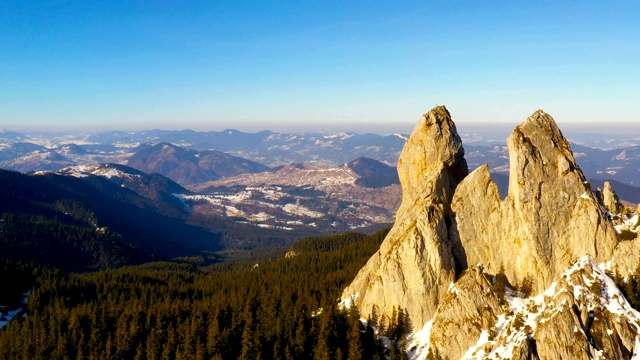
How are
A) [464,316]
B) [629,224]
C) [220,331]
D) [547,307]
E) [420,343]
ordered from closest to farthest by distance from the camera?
[547,307] → [464,316] → [629,224] → [420,343] → [220,331]

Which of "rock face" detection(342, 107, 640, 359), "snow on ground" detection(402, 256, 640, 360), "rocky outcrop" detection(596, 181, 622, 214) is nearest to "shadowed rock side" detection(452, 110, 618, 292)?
"rock face" detection(342, 107, 640, 359)

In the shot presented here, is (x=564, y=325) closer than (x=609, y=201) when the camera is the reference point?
Yes

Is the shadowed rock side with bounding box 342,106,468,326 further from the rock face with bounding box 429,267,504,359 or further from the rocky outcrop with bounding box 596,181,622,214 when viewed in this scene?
the rocky outcrop with bounding box 596,181,622,214

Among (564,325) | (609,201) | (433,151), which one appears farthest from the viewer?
(433,151)

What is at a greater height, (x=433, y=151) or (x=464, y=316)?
(x=433, y=151)

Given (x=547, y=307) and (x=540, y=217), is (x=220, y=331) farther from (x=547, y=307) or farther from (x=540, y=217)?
(x=540, y=217)

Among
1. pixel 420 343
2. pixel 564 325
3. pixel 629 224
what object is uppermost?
pixel 629 224

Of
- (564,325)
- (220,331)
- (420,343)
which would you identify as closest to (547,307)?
(564,325)
